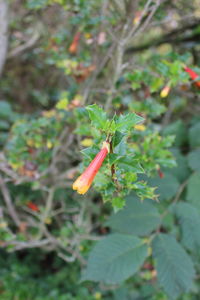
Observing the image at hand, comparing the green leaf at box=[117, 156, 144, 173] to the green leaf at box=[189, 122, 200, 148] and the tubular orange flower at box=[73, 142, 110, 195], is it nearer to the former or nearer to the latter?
the tubular orange flower at box=[73, 142, 110, 195]

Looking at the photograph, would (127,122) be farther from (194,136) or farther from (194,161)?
(194,136)

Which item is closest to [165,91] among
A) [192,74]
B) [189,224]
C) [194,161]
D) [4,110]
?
[192,74]

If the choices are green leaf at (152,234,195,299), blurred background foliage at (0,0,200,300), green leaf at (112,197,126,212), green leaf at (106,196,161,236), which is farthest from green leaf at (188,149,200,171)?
green leaf at (112,197,126,212)

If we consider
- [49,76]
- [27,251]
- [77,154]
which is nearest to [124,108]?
[77,154]

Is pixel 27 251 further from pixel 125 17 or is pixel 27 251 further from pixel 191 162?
pixel 125 17

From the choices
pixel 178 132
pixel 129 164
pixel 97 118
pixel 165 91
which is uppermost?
pixel 97 118

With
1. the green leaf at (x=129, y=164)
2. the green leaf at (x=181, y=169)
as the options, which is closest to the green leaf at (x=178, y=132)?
the green leaf at (x=181, y=169)

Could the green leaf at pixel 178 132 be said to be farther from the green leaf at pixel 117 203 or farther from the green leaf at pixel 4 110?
the green leaf at pixel 4 110
